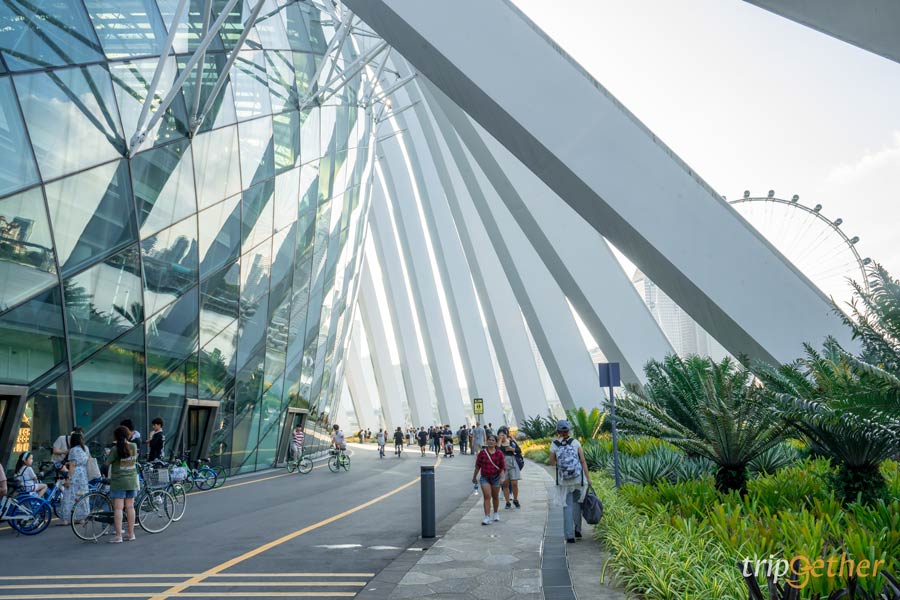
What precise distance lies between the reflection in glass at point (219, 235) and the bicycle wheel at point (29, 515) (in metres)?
8.01

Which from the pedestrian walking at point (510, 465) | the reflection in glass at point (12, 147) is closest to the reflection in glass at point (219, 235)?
the reflection in glass at point (12, 147)

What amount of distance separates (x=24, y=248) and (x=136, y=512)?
15.5ft

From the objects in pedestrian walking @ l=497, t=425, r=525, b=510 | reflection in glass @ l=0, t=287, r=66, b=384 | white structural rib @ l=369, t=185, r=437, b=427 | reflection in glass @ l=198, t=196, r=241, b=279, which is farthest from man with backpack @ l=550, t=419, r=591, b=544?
white structural rib @ l=369, t=185, r=437, b=427

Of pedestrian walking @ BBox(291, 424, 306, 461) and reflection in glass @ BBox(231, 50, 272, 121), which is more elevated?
reflection in glass @ BBox(231, 50, 272, 121)

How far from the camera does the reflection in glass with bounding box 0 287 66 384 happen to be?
1127cm

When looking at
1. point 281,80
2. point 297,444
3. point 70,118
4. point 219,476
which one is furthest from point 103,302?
point 297,444

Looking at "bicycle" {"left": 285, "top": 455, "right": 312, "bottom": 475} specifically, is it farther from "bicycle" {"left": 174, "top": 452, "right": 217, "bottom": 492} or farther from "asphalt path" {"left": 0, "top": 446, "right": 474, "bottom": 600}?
"asphalt path" {"left": 0, "top": 446, "right": 474, "bottom": 600}

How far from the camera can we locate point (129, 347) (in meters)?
14.8

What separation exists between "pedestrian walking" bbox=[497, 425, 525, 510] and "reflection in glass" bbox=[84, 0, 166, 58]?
34.9 ft

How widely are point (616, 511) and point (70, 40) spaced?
40.0 ft

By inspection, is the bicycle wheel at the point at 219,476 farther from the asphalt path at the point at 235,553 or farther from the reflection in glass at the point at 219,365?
the asphalt path at the point at 235,553

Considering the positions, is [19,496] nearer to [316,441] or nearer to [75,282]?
[75,282]

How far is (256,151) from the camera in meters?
19.6

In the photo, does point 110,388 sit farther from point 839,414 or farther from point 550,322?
point 550,322
